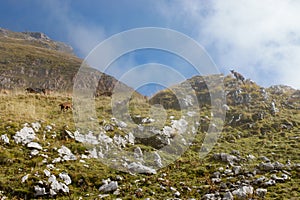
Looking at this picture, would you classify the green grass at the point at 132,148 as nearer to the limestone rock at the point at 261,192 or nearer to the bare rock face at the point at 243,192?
the limestone rock at the point at 261,192

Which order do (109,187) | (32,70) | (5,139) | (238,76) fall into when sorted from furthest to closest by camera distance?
(32,70)
(238,76)
(5,139)
(109,187)

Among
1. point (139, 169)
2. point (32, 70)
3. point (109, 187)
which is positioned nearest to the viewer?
point (109, 187)

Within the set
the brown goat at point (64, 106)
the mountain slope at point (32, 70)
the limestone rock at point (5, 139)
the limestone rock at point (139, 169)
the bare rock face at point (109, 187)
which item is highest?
the mountain slope at point (32, 70)

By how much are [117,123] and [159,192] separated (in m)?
9.71

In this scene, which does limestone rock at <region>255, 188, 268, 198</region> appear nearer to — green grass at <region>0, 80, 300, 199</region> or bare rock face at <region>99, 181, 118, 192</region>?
green grass at <region>0, 80, 300, 199</region>

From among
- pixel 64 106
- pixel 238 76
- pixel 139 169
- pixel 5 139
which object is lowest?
pixel 139 169

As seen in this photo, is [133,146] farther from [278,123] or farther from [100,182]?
[278,123]

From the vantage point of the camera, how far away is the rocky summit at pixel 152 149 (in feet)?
45.0

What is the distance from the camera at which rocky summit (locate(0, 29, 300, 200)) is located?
13.7m

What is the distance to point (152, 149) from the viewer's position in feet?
65.4

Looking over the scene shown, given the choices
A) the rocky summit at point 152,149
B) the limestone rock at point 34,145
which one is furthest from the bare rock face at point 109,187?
the limestone rock at point 34,145

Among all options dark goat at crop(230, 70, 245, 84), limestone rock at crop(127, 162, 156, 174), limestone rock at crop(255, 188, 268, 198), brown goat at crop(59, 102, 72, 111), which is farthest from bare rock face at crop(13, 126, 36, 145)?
dark goat at crop(230, 70, 245, 84)

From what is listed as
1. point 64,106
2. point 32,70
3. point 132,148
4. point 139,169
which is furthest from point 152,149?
point 32,70

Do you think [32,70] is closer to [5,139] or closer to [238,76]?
[238,76]
